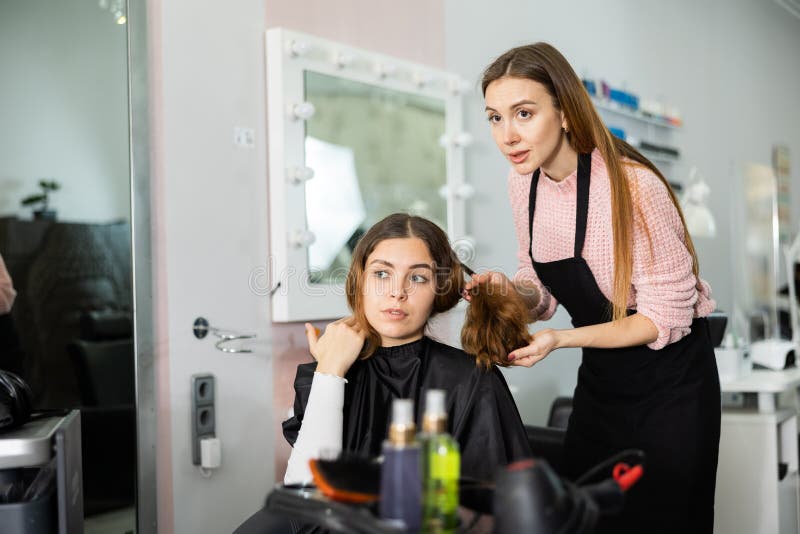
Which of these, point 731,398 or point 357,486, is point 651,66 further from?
point 357,486

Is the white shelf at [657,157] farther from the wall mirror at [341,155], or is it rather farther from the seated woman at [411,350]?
the seated woman at [411,350]

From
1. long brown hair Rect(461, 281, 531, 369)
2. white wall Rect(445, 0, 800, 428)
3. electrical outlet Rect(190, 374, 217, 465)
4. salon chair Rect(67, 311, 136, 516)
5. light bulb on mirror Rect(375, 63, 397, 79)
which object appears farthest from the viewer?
white wall Rect(445, 0, 800, 428)

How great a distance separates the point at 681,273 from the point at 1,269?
1.57m

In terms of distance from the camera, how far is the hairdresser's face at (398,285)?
172 centimetres

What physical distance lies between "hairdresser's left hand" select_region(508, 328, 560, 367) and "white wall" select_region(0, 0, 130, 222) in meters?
1.17

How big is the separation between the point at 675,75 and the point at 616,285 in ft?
12.3

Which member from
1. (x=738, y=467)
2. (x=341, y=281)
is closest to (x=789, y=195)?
(x=738, y=467)

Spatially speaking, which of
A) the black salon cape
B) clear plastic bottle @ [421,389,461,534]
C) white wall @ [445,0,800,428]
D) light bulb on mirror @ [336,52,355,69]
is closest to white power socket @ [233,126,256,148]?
light bulb on mirror @ [336,52,355,69]

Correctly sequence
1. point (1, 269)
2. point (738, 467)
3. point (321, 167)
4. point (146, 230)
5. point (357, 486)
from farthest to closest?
point (738, 467)
point (321, 167)
point (146, 230)
point (1, 269)
point (357, 486)

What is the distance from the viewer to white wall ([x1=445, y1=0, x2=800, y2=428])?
11.3ft

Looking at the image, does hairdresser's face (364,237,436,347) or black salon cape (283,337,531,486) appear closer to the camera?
black salon cape (283,337,531,486)

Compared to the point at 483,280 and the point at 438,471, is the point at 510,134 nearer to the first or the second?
the point at 483,280

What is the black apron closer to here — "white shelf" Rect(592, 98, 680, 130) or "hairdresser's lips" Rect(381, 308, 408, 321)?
"hairdresser's lips" Rect(381, 308, 408, 321)

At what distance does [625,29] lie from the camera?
453 centimetres
